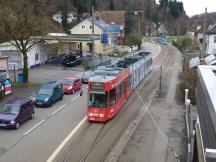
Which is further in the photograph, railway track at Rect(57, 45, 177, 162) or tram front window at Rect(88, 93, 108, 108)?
tram front window at Rect(88, 93, 108, 108)

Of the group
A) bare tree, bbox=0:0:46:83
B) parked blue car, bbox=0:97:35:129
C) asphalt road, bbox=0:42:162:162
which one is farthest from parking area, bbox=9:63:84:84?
parked blue car, bbox=0:97:35:129

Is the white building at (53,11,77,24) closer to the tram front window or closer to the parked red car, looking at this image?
the parked red car

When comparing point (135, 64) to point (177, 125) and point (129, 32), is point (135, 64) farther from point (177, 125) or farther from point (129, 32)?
point (129, 32)

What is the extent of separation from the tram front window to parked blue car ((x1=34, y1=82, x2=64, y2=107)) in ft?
20.9

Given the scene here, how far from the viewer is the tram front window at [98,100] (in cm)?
2156

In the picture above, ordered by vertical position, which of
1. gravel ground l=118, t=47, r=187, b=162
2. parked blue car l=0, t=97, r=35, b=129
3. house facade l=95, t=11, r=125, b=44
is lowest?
gravel ground l=118, t=47, r=187, b=162

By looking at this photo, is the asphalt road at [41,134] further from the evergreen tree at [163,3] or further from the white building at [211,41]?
the evergreen tree at [163,3]

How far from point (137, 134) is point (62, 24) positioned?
71487 millimetres

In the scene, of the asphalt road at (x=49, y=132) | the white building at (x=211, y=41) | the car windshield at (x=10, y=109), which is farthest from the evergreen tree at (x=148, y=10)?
the car windshield at (x=10, y=109)

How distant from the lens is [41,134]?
67.4ft

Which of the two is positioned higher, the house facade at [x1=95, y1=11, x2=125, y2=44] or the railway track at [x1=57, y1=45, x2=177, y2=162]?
the house facade at [x1=95, y1=11, x2=125, y2=44]

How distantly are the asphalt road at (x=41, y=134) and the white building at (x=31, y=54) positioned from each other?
18.3 metres

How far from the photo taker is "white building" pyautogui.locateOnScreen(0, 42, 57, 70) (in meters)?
46.4

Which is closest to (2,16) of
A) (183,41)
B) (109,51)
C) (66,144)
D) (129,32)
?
(66,144)
